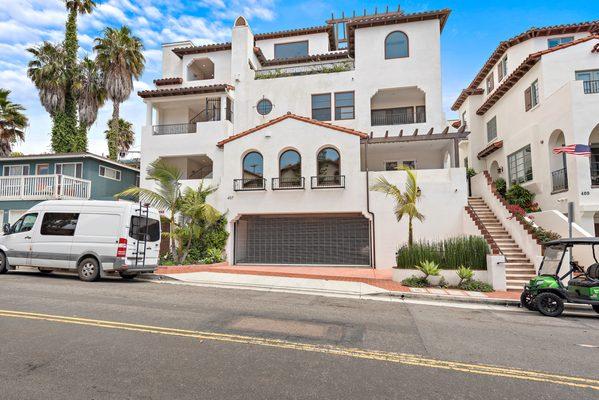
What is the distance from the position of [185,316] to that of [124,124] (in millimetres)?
37533

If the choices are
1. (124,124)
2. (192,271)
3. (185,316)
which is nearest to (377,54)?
(192,271)

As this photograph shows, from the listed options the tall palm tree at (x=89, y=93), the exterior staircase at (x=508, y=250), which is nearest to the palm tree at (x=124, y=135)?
the tall palm tree at (x=89, y=93)

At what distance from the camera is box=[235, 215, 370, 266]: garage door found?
17.1m

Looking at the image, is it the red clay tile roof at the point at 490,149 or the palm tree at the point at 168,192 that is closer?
the palm tree at the point at 168,192

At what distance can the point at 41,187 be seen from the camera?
63.4 feet

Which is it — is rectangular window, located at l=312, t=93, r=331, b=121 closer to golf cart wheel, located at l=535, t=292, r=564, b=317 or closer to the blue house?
the blue house

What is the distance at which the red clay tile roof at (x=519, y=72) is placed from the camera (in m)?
16.0

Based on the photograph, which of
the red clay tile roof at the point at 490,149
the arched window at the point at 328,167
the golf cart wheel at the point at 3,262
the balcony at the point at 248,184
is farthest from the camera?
the red clay tile roof at the point at 490,149

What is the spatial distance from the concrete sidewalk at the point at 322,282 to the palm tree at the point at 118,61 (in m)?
17.9

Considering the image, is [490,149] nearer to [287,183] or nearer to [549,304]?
[287,183]

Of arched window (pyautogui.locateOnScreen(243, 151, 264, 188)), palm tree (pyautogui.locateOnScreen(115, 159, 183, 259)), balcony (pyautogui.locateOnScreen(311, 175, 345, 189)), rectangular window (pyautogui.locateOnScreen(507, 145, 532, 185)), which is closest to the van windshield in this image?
palm tree (pyautogui.locateOnScreen(115, 159, 183, 259))

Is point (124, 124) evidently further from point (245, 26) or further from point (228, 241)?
point (228, 241)

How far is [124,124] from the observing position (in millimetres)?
38844

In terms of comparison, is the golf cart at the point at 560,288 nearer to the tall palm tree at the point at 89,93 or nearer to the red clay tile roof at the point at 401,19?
the red clay tile roof at the point at 401,19
